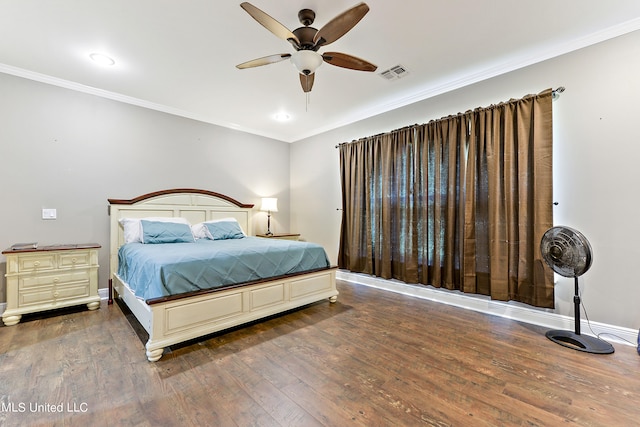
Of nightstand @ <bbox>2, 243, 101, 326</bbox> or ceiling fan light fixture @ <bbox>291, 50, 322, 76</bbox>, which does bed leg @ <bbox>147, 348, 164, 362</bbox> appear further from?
ceiling fan light fixture @ <bbox>291, 50, 322, 76</bbox>

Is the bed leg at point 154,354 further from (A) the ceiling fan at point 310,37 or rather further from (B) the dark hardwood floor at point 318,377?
(A) the ceiling fan at point 310,37

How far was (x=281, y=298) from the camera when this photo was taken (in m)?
2.89

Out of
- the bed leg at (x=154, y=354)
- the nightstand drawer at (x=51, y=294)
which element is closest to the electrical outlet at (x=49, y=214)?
the nightstand drawer at (x=51, y=294)

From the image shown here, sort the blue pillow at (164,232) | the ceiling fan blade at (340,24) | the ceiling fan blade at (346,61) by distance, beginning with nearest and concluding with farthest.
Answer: the ceiling fan blade at (340,24) → the ceiling fan blade at (346,61) → the blue pillow at (164,232)

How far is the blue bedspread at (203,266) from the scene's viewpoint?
219 centimetres

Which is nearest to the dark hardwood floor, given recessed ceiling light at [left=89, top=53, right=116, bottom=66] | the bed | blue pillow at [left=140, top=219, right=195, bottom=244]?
the bed

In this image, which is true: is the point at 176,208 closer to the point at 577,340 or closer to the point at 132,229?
the point at 132,229

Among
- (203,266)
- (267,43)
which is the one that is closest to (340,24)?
(267,43)

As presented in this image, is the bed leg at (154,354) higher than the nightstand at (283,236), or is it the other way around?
the nightstand at (283,236)

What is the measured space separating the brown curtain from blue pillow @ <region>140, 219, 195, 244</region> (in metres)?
2.41

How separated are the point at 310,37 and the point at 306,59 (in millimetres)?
158

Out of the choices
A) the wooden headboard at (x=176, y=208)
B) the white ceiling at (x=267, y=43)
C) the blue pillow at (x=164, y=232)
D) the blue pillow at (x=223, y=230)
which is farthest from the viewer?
the blue pillow at (x=223, y=230)

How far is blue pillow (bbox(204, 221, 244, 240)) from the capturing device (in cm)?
386

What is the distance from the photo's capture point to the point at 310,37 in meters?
2.16
